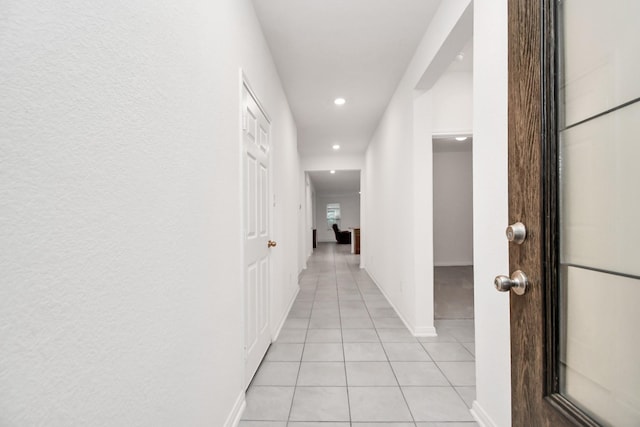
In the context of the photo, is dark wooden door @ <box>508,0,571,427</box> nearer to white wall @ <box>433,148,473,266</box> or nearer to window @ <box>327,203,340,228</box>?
white wall @ <box>433,148,473,266</box>

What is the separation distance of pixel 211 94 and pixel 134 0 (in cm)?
58

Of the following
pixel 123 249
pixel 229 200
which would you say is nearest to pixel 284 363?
pixel 229 200

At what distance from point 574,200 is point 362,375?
1.91 metres

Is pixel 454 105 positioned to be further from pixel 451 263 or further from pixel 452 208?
pixel 451 263

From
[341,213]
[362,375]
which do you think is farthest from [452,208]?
[341,213]

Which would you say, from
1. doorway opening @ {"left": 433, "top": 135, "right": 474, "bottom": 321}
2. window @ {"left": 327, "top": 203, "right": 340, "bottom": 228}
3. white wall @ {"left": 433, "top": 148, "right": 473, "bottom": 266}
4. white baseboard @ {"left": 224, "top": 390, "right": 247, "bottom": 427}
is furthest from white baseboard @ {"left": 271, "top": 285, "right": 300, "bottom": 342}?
window @ {"left": 327, "top": 203, "right": 340, "bottom": 228}

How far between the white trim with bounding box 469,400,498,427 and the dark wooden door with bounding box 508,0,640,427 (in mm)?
893

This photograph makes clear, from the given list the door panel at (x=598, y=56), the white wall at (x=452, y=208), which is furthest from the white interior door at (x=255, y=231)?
the white wall at (x=452, y=208)

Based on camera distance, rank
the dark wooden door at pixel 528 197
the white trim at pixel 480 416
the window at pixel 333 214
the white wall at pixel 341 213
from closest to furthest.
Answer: the dark wooden door at pixel 528 197, the white trim at pixel 480 416, the white wall at pixel 341 213, the window at pixel 333 214

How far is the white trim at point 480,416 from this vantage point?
1.55 meters

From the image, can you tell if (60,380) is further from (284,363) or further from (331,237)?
(331,237)

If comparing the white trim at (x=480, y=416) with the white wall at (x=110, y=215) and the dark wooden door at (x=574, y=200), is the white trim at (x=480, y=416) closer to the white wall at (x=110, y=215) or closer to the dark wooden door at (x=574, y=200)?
the dark wooden door at (x=574, y=200)

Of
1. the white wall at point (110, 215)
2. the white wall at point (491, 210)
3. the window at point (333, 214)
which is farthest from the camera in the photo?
the window at point (333, 214)

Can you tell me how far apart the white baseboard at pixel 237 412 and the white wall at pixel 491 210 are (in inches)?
51.7
